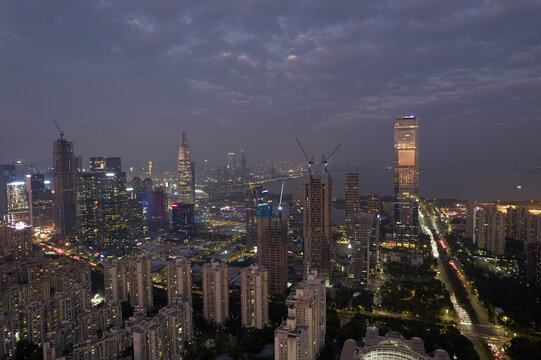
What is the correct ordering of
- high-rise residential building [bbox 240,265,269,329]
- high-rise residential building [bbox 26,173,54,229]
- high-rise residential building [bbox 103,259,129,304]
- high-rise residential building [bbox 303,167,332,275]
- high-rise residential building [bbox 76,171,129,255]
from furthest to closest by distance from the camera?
high-rise residential building [bbox 26,173,54,229] < high-rise residential building [bbox 76,171,129,255] < high-rise residential building [bbox 303,167,332,275] < high-rise residential building [bbox 103,259,129,304] < high-rise residential building [bbox 240,265,269,329]

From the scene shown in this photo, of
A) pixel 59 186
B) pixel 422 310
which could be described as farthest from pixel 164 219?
pixel 422 310

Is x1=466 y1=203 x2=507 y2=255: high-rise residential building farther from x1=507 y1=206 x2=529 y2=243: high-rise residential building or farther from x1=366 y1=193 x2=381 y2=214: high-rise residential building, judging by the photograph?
x1=366 y1=193 x2=381 y2=214: high-rise residential building

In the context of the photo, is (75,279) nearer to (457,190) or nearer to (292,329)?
(292,329)

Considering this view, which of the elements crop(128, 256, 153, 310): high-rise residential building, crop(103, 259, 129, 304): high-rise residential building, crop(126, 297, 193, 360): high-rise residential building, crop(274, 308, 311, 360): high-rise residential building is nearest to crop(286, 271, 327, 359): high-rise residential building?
crop(274, 308, 311, 360): high-rise residential building

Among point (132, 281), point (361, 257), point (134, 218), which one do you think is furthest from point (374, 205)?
point (132, 281)

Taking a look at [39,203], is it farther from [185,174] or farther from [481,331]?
[481,331]

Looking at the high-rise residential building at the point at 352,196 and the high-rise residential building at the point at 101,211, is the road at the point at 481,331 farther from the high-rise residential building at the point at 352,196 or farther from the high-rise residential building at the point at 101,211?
the high-rise residential building at the point at 101,211
